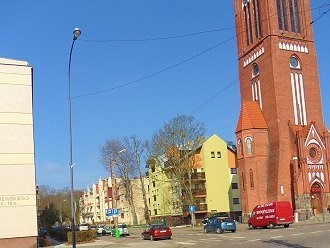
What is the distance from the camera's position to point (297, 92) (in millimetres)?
61719

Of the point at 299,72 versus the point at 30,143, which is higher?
the point at 299,72

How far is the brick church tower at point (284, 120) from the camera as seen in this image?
2324 inches

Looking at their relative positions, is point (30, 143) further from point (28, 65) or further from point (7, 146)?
point (28, 65)

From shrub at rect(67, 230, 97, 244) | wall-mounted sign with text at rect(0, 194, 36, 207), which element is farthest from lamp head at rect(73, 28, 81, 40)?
shrub at rect(67, 230, 97, 244)

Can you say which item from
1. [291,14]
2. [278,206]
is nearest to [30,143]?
[278,206]

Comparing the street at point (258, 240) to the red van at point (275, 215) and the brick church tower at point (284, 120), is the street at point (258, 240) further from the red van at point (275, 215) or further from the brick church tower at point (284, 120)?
the brick church tower at point (284, 120)

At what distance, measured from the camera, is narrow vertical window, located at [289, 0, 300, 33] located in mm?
63875

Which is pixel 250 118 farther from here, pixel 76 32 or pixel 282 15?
pixel 76 32

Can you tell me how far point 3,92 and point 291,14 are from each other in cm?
4464

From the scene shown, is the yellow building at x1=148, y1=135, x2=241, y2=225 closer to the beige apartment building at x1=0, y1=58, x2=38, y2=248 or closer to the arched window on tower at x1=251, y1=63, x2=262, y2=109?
the arched window on tower at x1=251, y1=63, x2=262, y2=109

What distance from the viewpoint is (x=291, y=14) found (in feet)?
210

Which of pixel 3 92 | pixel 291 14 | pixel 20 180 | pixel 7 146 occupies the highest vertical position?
pixel 291 14

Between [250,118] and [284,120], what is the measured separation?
436 cm

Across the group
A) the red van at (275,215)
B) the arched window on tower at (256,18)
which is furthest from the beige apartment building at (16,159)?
the arched window on tower at (256,18)
